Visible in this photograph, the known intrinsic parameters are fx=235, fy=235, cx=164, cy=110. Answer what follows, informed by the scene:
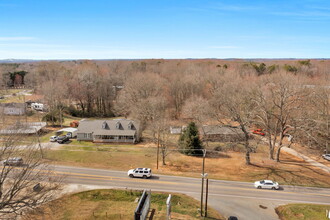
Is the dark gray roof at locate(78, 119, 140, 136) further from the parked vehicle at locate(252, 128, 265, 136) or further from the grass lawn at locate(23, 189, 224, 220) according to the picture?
the parked vehicle at locate(252, 128, 265, 136)

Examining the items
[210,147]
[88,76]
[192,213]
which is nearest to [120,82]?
[88,76]

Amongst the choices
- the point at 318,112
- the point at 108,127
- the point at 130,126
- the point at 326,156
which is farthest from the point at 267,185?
the point at 108,127

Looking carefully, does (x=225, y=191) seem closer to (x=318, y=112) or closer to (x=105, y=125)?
(x=318, y=112)

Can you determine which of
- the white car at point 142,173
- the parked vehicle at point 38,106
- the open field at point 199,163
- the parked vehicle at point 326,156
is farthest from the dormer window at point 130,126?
the parked vehicle at point 38,106

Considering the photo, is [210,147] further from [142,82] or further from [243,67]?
[243,67]

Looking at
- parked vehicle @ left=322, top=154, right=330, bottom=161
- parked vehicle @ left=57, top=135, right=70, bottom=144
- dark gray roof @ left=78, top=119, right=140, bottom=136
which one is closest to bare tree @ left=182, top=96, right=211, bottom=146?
dark gray roof @ left=78, top=119, right=140, bottom=136

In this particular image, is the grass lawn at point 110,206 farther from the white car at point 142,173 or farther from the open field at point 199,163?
the open field at point 199,163

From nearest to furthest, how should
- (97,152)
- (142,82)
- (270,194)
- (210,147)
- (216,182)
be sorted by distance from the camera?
(270,194)
(216,182)
(97,152)
(210,147)
(142,82)
